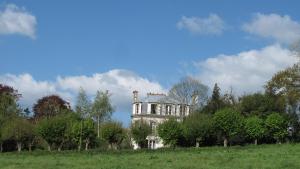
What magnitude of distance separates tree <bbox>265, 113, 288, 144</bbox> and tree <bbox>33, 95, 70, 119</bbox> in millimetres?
43505

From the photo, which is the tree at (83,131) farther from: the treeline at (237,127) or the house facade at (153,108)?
the house facade at (153,108)

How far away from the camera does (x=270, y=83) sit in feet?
266

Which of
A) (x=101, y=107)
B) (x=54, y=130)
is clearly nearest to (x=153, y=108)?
(x=101, y=107)

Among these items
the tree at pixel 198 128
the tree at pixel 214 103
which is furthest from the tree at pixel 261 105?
the tree at pixel 198 128

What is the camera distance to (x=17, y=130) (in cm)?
7912

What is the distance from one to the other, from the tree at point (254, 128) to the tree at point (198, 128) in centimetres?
505

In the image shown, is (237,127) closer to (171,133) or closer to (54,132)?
(171,133)

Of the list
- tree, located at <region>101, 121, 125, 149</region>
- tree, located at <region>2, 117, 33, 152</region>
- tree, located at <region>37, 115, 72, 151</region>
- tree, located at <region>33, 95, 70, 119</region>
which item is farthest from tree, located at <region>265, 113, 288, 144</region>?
tree, located at <region>33, 95, 70, 119</region>

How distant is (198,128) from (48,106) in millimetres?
41819

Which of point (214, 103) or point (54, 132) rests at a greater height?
point (214, 103)

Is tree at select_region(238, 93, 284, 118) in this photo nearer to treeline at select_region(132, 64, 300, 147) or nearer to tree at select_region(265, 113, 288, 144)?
treeline at select_region(132, 64, 300, 147)

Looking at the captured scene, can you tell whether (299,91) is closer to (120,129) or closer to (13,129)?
(120,129)

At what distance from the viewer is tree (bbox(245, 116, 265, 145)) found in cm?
7550

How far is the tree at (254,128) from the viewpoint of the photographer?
75.5 m
